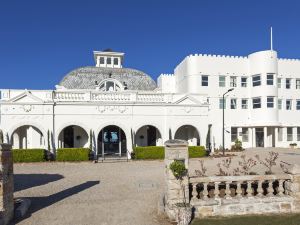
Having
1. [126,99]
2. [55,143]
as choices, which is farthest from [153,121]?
[55,143]

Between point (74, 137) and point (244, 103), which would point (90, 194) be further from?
point (244, 103)

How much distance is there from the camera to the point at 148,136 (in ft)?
85.1

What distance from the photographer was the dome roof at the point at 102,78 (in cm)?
2875

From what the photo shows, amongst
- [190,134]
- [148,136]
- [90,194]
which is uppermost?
[190,134]

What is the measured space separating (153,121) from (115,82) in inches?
257

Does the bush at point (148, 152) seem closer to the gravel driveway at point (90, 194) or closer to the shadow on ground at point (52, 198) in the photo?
the gravel driveway at point (90, 194)

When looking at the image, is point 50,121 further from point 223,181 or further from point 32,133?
point 223,181

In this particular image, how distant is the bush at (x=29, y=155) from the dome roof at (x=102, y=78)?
30.2 feet

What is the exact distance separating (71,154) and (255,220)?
16510 mm

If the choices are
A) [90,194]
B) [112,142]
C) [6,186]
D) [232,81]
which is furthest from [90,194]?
Result: [232,81]

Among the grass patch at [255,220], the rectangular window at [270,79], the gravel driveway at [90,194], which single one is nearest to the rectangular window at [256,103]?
the rectangular window at [270,79]

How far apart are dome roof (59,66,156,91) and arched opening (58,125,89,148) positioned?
5754 mm

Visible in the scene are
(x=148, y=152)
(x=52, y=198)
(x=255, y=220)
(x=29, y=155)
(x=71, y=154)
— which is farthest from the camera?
(x=148, y=152)

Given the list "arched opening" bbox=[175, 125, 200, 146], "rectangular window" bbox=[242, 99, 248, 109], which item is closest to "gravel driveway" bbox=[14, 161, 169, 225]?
"arched opening" bbox=[175, 125, 200, 146]
